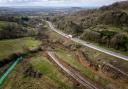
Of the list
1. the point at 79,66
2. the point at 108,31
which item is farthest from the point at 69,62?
the point at 108,31

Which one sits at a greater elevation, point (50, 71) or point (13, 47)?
point (13, 47)

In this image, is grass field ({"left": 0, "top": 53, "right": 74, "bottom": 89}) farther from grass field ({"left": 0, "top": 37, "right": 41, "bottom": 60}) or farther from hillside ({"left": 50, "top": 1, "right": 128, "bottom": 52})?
hillside ({"left": 50, "top": 1, "right": 128, "bottom": 52})

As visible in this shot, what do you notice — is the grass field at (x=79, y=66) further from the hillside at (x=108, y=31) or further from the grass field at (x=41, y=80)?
the hillside at (x=108, y=31)

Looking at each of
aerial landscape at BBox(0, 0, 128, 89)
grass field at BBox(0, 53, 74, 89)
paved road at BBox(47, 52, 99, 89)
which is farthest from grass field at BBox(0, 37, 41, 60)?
paved road at BBox(47, 52, 99, 89)

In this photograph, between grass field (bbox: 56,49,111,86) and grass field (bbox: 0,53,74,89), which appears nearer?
grass field (bbox: 0,53,74,89)

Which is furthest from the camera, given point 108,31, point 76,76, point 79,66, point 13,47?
point 108,31

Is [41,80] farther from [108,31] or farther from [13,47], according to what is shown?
[108,31]

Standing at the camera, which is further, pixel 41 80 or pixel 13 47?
pixel 13 47

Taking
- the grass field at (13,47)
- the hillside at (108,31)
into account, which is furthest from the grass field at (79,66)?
the hillside at (108,31)

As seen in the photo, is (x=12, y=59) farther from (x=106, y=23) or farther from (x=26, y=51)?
(x=106, y=23)
